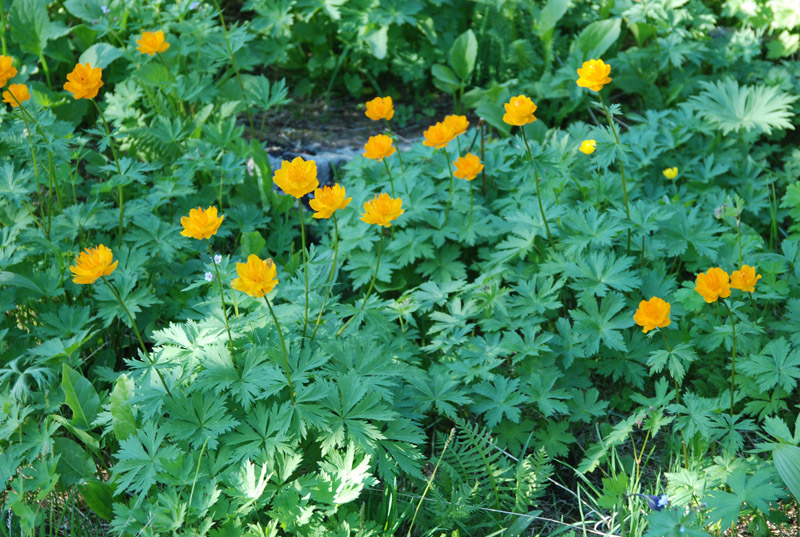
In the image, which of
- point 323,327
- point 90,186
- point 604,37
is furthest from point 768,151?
point 90,186

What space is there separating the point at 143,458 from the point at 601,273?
153 cm

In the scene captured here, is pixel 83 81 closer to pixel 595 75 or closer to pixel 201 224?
pixel 201 224

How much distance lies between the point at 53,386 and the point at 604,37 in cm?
298

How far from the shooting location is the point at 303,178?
68.0 inches

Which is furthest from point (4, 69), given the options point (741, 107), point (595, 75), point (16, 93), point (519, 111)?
point (741, 107)

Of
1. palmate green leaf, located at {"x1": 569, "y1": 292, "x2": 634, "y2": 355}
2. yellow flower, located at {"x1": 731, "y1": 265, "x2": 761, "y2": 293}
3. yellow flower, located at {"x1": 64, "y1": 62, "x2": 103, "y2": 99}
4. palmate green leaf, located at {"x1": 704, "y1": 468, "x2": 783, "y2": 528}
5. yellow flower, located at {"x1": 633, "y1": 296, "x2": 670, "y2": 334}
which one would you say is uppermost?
yellow flower, located at {"x1": 64, "y1": 62, "x2": 103, "y2": 99}

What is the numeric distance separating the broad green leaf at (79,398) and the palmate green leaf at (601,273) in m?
1.58

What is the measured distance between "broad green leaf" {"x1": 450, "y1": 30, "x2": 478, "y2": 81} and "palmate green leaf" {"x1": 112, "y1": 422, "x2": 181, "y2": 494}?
246cm

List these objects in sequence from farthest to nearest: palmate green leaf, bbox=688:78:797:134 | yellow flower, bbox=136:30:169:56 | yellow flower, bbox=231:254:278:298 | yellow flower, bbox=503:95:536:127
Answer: palmate green leaf, bbox=688:78:797:134 → yellow flower, bbox=136:30:169:56 → yellow flower, bbox=503:95:536:127 → yellow flower, bbox=231:254:278:298

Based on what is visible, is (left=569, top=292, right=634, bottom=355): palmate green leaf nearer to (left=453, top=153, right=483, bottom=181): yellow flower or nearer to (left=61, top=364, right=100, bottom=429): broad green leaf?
(left=453, top=153, right=483, bottom=181): yellow flower

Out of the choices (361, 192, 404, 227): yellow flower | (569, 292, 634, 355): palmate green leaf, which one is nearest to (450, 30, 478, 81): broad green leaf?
(569, 292, 634, 355): palmate green leaf

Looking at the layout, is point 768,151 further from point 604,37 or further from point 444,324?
point 444,324

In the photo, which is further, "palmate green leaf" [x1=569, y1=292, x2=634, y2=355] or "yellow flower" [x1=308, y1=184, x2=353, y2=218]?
"palmate green leaf" [x1=569, y1=292, x2=634, y2=355]

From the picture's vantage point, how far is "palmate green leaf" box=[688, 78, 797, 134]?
9.58ft
